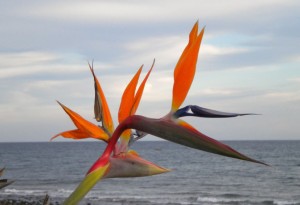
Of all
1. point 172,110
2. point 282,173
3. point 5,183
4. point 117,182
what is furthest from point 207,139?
point 282,173

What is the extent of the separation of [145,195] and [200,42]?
28232 mm

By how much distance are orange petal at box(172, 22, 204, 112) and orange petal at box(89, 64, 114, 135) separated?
19 cm

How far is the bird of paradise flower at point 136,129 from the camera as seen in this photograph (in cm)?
82

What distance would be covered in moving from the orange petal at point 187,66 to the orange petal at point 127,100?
0.40ft

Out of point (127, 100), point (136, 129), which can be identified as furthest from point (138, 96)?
point (136, 129)

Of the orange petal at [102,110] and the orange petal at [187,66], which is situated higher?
the orange petal at [187,66]

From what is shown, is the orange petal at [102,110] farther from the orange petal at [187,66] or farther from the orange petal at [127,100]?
the orange petal at [187,66]

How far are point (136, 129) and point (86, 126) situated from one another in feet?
0.51

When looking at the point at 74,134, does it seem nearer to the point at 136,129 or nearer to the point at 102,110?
the point at 102,110

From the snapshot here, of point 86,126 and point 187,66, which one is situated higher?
point 187,66

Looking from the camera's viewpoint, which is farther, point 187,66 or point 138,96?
point 138,96

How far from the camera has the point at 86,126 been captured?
96 cm

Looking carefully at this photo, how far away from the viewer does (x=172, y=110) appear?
0.90m

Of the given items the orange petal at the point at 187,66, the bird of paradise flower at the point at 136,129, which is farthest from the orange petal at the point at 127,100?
the orange petal at the point at 187,66
